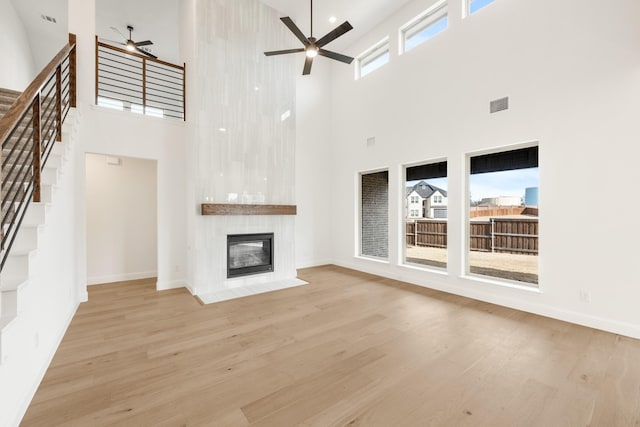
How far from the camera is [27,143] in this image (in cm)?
199

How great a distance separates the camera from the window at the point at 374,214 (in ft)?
19.8

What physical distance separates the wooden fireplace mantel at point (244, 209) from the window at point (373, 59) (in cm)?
367

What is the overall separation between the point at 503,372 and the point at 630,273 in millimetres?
2078

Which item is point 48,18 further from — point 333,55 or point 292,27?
point 333,55

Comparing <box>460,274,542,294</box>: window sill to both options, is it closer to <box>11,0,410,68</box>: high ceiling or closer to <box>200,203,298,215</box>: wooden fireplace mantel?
<box>200,203,298,215</box>: wooden fireplace mantel

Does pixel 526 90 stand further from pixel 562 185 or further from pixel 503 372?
pixel 503 372

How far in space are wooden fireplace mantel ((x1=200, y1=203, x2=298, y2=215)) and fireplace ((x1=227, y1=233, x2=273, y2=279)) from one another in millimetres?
457

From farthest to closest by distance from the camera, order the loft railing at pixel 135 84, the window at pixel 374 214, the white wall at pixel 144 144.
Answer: the window at pixel 374 214
the loft railing at pixel 135 84
the white wall at pixel 144 144

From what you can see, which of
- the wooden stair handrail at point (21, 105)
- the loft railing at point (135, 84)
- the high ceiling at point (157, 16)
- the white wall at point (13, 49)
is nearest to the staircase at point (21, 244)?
A: the wooden stair handrail at point (21, 105)

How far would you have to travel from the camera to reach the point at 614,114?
3.03 meters

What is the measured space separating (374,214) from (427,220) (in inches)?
53.1

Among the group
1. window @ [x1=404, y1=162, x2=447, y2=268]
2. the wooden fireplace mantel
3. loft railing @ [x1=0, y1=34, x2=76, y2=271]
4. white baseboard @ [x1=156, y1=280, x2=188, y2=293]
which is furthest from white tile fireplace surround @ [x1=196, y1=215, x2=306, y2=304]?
window @ [x1=404, y1=162, x2=447, y2=268]

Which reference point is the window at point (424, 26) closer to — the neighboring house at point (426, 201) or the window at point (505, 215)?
the window at point (505, 215)

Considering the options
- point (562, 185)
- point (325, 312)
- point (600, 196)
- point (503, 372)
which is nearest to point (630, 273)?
point (600, 196)
